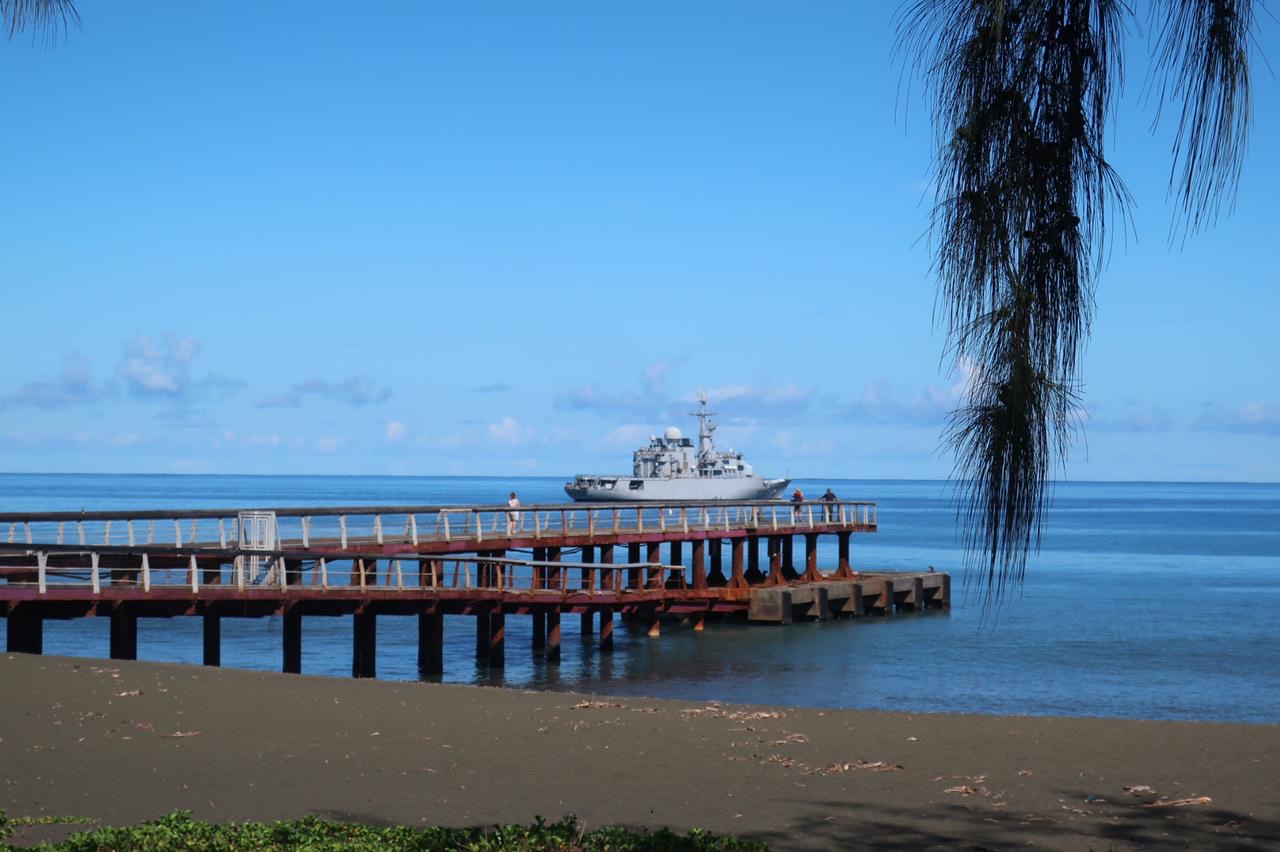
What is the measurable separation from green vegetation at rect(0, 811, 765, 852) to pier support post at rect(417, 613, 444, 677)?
21.0 metres

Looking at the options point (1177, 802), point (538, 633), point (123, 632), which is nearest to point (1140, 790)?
point (1177, 802)

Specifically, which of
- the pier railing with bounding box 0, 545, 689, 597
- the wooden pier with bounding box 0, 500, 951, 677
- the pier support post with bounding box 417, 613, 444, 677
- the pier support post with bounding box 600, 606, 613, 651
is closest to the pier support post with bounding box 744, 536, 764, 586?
the wooden pier with bounding box 0, 500, 951, 677

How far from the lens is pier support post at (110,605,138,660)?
23750 millimetres

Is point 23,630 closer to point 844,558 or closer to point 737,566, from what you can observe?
point 737,566

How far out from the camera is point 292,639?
26125 millimetres

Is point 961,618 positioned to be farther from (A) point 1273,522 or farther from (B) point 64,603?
(A) point 1273,522

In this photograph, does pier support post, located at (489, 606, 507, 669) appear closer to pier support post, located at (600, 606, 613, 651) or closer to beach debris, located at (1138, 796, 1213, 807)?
pier support post, located at (600, 606, 613, 651)

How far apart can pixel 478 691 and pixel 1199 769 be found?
27.7 ft

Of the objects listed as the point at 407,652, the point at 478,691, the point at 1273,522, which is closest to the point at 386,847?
the point at 478,691

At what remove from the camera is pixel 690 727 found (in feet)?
46.3

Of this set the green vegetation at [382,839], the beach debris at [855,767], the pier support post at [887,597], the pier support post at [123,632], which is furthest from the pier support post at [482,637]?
the green vegetation at [382,839]

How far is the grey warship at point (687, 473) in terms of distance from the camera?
111938mm

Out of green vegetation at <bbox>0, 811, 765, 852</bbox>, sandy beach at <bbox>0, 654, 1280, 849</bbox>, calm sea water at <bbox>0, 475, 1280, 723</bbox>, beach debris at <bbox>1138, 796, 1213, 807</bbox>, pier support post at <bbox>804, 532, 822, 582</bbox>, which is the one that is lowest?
calm sea water at <bbox>0, 475, 1280, 723</bbox>

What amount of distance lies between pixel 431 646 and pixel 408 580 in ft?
51.9
